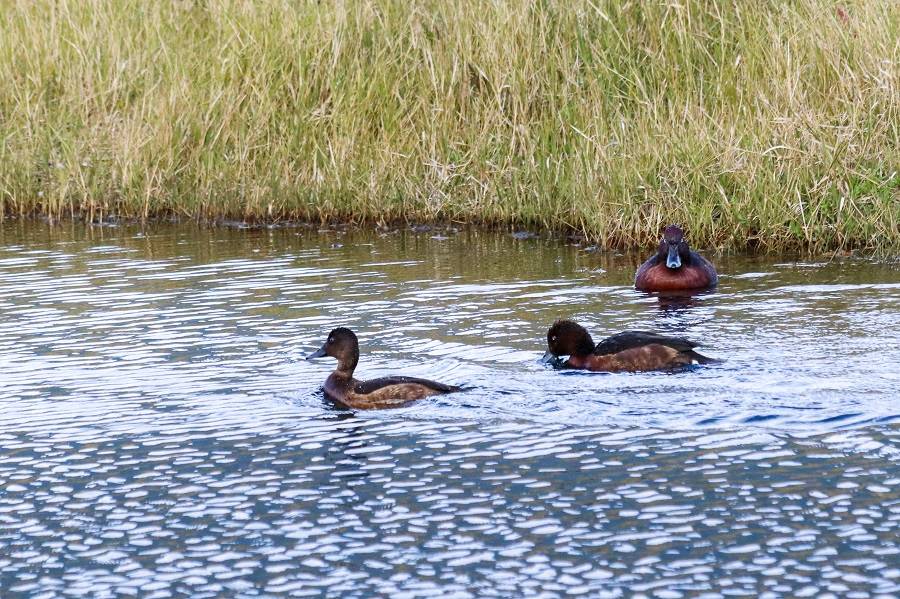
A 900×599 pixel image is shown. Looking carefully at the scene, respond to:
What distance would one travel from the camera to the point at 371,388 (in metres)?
7.73

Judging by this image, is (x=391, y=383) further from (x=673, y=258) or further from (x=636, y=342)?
(x=673, y=258)

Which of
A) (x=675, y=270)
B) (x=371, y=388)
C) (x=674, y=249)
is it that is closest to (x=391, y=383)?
(x=371, y=388)

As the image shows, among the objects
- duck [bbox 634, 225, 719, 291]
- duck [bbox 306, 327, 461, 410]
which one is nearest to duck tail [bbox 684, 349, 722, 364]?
duck [bbox 306, 327, 461, 410]

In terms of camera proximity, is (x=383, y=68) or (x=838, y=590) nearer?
(x=838, y=590)

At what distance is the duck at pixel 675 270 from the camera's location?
1055cm

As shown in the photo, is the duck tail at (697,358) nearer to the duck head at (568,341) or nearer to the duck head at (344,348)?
the duck head at (568,341)

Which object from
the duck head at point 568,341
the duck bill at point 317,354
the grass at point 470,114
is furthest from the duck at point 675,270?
the duck bill at point 317,354

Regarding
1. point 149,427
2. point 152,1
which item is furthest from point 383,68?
point 149,427

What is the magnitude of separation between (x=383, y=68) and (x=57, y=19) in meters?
3.87

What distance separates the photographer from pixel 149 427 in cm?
726

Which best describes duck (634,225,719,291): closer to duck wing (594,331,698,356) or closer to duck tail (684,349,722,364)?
duck wing (594,331,698,356)

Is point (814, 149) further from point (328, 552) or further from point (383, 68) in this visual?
point (328, 552)

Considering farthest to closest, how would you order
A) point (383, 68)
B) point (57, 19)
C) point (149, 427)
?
point (57, 19)
point (383, 68)
point (149, 427)

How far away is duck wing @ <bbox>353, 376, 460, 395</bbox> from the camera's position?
7.65 meters
